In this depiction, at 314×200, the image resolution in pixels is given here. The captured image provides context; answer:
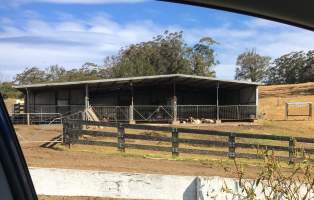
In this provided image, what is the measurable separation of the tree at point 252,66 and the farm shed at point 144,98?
133 ft

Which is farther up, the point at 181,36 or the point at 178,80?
the point at 181,36

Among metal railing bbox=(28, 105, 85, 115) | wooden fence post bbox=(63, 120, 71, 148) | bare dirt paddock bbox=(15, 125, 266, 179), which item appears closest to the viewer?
bare dirt paddock bbox=(15, 125, 266, 179)

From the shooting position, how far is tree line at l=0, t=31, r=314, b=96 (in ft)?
195

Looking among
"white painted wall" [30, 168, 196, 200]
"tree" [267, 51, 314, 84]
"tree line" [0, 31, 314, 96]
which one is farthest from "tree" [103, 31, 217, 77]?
"white painted wall" [30, 168, 196, 200]

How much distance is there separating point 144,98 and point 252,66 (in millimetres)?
43993

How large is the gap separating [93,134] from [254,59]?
6521 cm

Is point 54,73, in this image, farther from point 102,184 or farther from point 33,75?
point 102,184

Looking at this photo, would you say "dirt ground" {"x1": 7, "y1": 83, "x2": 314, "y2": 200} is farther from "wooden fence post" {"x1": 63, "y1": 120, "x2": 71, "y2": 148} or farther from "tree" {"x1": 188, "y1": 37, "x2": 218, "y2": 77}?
"tree" {"x1": 188, "y1": 37, "x2": 218, "y2": 77}

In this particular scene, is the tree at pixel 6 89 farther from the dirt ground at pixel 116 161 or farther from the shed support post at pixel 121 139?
the shed support post at pixel 121 139

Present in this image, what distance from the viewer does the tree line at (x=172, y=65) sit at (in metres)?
59.6

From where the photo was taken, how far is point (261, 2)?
2117mm

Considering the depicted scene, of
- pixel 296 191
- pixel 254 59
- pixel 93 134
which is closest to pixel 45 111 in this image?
pixel 93 134

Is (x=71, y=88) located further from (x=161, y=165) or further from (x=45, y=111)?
(x=161, y=165)

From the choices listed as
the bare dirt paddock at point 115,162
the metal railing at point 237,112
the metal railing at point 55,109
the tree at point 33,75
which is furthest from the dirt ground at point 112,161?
the tree at point 33,75
